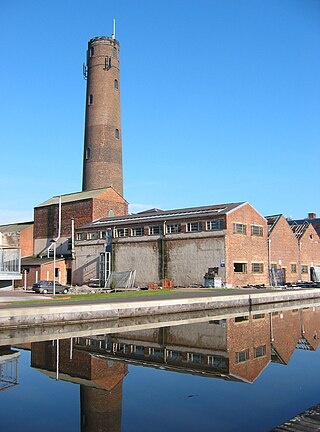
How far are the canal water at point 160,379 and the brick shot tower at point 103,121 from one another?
1316 inches

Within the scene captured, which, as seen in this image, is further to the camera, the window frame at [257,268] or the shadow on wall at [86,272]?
the shadow on wall at [86,272]

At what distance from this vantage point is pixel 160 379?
12.5m

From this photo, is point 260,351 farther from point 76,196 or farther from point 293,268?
point 76,196

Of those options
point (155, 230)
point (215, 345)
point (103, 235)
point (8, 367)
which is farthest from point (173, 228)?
point (8, 367)

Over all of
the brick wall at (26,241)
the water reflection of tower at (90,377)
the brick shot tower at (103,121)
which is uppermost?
the brick shot tower at (103,121)

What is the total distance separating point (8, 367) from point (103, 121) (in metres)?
41.5

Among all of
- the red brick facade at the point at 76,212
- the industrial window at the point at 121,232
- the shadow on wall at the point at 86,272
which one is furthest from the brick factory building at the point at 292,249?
the shadow on wall at the point at 86,272

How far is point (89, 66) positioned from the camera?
54.9m

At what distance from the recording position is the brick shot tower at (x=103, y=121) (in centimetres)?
5203

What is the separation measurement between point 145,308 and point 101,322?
274 centimetres

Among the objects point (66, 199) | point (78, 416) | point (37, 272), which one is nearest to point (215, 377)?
point (78, 416)

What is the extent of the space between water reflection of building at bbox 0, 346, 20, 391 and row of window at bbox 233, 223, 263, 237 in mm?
25337

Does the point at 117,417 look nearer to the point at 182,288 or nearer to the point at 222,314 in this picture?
the point at 222,314

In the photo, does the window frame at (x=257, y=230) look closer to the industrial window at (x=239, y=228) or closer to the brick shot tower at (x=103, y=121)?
the industrial window at (x=239, y=228)
